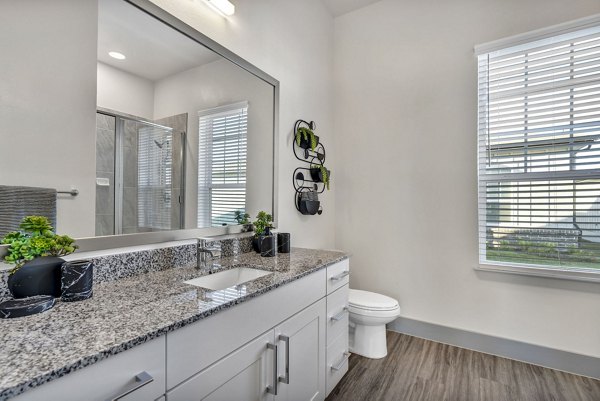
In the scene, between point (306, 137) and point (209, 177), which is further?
point (306, 137)

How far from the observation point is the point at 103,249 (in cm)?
115

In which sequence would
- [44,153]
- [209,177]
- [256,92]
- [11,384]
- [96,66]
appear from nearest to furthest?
1. [11,384]
2. [44,153]
3. [96,66]
4. [209,177]
5. [256,92]

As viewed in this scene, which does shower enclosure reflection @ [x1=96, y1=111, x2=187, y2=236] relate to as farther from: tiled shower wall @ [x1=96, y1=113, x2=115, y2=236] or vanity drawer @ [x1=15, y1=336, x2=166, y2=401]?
vanity drawer @ [x1=15, y1=336, x2=166, y2=401]

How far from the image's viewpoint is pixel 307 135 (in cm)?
241

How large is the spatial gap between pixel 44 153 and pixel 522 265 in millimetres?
2840

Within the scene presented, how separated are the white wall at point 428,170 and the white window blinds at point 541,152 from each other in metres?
0.12

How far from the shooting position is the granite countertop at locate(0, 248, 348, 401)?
571mm

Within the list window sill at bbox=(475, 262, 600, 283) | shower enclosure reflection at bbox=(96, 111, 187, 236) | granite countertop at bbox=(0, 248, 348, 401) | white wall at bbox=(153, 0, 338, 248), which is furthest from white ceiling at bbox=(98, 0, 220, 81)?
window sill at bbox=(475, 262, 600, 283)

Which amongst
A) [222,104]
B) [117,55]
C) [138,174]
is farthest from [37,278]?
[222,104]

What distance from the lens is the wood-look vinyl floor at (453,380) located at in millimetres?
1761

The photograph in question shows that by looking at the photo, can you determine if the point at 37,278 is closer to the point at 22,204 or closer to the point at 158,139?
the point at 22,204

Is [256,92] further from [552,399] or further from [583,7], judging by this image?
[552,399]

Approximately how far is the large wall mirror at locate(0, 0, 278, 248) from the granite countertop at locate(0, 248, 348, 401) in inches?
11.4

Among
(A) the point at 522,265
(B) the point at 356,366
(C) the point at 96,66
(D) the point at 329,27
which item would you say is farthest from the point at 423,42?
(B) the point at 356,366
